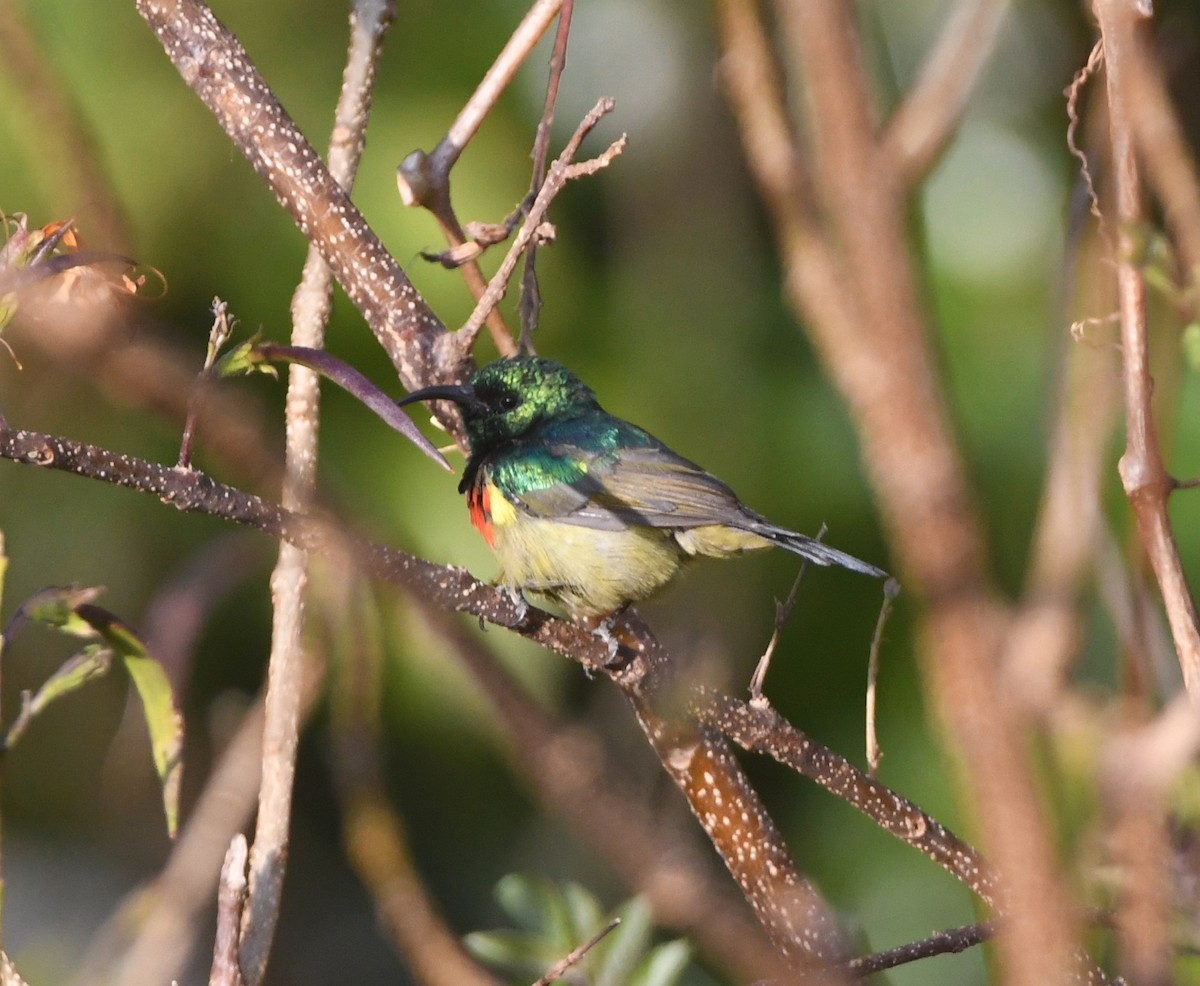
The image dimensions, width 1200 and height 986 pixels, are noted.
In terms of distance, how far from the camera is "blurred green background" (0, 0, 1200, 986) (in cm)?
395

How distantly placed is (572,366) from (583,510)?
3.13 feet

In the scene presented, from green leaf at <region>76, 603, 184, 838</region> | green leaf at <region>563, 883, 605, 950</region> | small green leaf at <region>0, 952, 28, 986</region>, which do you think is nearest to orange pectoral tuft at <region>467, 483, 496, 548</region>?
green leaf at <region>563, 883, 605, 950</region>

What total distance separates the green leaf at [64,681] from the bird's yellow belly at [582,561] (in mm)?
1678

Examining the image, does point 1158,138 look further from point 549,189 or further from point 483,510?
point 483,510

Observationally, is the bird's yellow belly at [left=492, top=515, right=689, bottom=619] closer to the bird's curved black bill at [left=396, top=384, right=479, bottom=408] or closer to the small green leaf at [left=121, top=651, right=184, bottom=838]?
the bird's curved black bill at [left=396, top=384, right=479, bottom=408]

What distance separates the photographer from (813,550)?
2861 millimetres

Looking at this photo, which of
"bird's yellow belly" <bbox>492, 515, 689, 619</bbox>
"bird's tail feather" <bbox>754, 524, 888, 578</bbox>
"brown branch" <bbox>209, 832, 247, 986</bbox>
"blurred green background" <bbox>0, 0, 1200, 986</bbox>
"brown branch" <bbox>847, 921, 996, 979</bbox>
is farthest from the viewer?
"blurred green background" <bbox>0, 0, 1200, 986</bbox>

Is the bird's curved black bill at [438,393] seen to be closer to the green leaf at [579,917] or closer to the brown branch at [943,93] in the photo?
the green leaf at [579,917]

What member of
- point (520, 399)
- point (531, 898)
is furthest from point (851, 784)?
point (520, 399)

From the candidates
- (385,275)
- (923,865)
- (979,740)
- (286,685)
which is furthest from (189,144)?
(979,740)

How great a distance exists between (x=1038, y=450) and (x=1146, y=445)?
9.14ft

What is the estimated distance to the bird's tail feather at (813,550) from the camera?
2.71 m

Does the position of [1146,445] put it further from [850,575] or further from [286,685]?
[850,575]

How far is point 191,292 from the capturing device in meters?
3.98
